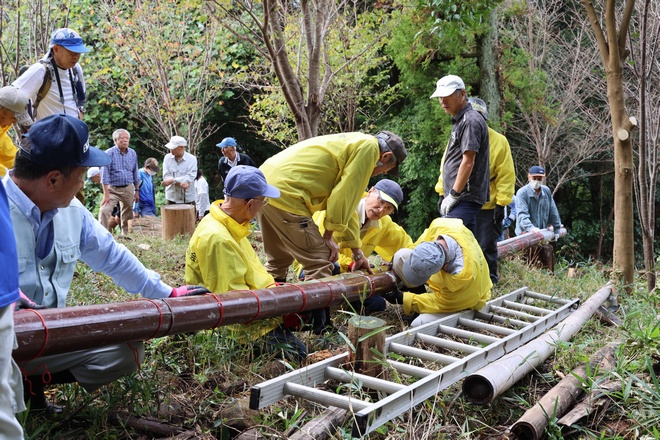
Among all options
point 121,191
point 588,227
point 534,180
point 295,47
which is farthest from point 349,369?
point 588,227

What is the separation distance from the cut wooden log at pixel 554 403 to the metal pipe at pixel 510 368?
0.66ft

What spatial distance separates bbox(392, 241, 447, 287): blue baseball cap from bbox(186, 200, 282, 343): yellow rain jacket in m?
1.17

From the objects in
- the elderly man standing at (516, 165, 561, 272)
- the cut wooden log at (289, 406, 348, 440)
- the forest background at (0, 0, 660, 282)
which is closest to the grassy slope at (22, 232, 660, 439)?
the cut wooden log at (289, 406, 348, 440)

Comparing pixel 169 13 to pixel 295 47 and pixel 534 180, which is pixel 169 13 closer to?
pixel 295 47

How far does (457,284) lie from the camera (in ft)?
15.0

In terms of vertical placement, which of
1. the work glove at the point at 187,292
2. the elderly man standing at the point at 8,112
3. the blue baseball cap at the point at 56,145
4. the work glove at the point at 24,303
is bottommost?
the work glove at the point at 187,292

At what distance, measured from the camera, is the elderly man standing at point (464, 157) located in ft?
17.5

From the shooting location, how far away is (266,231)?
15.7 feet

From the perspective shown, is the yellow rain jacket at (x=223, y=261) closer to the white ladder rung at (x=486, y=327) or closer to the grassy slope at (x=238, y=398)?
the grassy slope at (x=238, y=398)

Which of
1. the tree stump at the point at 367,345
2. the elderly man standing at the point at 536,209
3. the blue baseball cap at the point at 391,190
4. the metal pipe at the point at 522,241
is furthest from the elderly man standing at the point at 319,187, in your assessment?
the elderly man standing at the point at 536,209

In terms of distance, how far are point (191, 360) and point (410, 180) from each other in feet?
36.7

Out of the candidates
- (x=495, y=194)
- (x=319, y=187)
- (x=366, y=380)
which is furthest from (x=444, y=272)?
(x=495, y=194)

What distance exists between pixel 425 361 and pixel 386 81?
11.7 metres

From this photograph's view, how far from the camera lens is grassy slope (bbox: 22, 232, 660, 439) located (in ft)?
9.35
